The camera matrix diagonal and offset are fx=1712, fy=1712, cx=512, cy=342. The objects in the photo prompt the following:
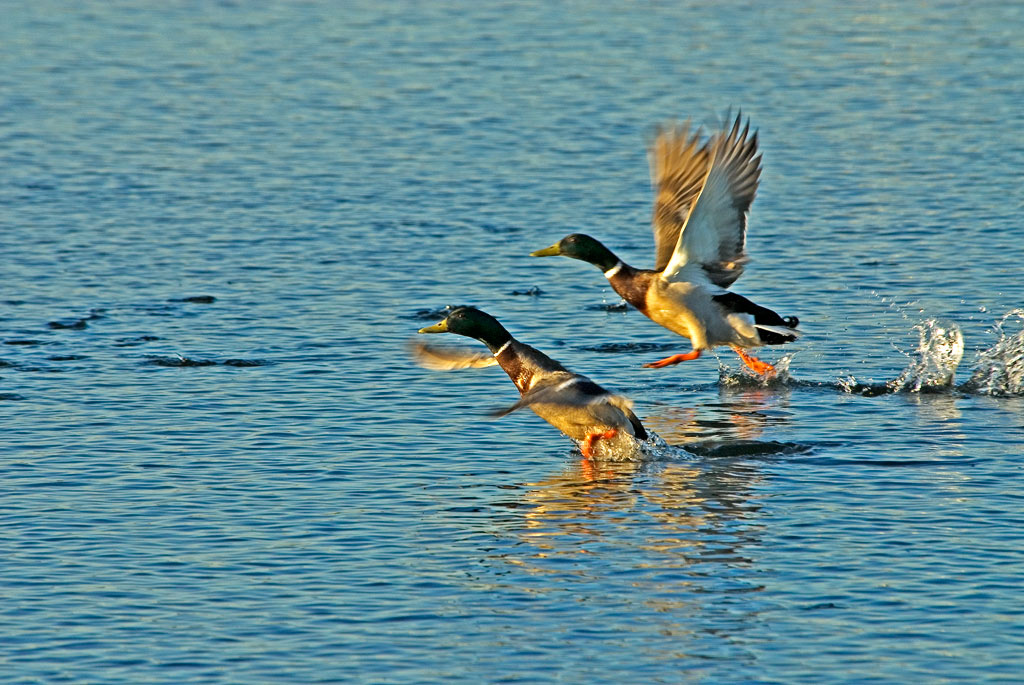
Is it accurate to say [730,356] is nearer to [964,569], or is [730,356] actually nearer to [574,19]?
[964,569]

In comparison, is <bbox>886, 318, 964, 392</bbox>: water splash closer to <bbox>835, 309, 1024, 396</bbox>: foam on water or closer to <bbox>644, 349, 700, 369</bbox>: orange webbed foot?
<bbox>835, 309, 1024, 396</bbox>: foam on water

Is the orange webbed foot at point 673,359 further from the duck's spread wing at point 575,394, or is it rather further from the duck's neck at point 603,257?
the duck's spread wing at point 575,394

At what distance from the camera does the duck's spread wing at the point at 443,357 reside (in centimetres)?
1204

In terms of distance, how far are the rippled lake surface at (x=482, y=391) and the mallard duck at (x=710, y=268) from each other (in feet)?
1.45

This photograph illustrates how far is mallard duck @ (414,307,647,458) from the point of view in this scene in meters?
11.0

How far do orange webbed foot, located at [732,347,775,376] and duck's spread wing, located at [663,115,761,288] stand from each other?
619mm

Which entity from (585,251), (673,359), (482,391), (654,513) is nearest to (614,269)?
(585,251)

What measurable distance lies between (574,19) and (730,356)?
21.1m

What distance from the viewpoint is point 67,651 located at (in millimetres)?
8000

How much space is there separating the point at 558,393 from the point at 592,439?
1.55 feet

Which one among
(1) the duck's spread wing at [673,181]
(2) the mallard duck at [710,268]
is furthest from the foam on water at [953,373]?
(1) the duck's spread wing at [673,181]

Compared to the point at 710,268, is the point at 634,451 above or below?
below

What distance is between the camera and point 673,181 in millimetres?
14219

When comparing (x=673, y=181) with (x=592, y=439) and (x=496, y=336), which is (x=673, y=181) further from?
(x=592, y=439)
